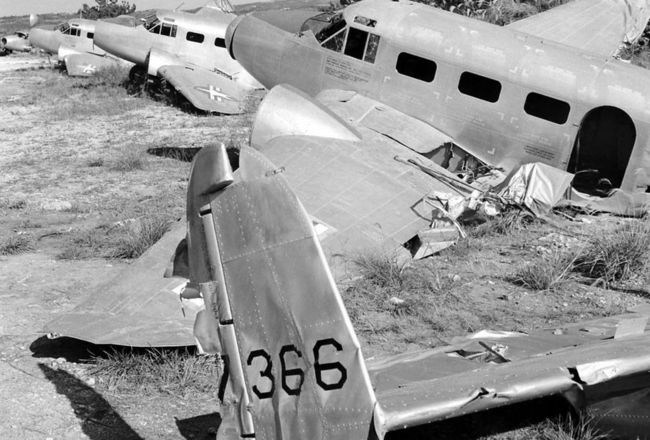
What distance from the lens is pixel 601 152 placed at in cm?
1139

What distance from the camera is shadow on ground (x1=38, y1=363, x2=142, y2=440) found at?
5.94 m

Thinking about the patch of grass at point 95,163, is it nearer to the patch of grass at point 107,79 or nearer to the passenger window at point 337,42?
the passenger window at point 337,42

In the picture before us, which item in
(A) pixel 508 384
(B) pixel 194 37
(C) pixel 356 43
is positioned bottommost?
(B) pixel 194 37

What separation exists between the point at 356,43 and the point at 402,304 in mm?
5656

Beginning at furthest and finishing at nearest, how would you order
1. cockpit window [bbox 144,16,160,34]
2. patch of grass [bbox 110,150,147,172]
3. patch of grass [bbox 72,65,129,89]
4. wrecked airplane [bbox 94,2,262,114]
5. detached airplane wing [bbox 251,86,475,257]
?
patch of grass [bbox 72,65,129,89] < cockpit window [bbox 144,16,160,34] < wrecked airplane [bbox 94,2,262,114] < patch of grass [bbox 110,150,147,172] < detached airplane wing [bbox 251,86,475,257]

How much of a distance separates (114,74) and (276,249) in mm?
22904

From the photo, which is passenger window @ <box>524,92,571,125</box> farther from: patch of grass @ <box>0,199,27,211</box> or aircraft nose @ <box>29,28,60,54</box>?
aircraft nose @ <box>29,28,60,54</box>

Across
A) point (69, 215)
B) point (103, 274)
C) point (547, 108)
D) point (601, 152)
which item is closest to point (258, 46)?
point (69, 215)

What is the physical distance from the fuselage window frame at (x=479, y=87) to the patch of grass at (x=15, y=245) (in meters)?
6.49

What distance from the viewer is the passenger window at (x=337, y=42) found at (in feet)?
41.4

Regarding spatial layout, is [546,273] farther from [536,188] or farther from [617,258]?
[536,188]

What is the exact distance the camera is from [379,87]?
1229 centimetres

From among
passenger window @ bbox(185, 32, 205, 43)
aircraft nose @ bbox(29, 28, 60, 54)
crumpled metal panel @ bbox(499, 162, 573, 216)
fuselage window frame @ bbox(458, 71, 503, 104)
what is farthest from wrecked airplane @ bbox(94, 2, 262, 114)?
crumpled metal panel @ bbox(499, 162, 573, 216)

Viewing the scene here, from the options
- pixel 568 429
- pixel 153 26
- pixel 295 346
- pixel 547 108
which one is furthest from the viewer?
pixel 153 26
